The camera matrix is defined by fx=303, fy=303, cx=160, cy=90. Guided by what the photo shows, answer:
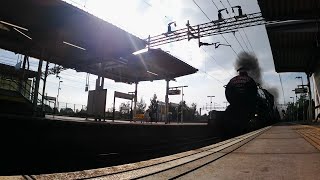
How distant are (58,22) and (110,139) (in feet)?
33.9

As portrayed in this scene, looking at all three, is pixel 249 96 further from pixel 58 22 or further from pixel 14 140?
pixel 14 140

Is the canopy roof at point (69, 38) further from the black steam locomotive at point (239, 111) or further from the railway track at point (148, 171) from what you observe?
the railway track at point (148, 171)

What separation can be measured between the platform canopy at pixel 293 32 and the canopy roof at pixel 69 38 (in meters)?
10.1

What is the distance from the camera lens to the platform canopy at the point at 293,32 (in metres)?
25.6

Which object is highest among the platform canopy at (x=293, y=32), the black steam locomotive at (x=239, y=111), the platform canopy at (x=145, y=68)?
the platform canopy at (x=293, y=32)

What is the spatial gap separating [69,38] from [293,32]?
24014 mm

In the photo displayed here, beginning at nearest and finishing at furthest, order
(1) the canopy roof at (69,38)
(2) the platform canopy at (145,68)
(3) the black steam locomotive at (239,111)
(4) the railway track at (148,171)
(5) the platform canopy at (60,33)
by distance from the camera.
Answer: (4) the railway track at (148,171), (5) the platform canopy at (60,33), (1) the canopy roof at (69,38), (3) the black steam locomotive at (239,111), (2) the platform canopy at (145,68)

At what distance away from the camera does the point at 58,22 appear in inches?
703

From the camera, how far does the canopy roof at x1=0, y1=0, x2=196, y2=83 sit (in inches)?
648

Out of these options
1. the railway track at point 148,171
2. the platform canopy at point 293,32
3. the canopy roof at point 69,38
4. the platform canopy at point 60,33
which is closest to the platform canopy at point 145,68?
the canopy roof at point 69,38

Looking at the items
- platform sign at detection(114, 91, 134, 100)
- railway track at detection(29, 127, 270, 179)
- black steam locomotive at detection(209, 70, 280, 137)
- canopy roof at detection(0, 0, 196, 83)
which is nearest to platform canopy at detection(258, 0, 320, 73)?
black steam locomotive at detection(209, 70, 280, 137)

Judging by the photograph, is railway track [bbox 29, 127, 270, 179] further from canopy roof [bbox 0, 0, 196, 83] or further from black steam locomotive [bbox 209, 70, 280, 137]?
black steam locomotive [bbox 209, 70, 280, 137]

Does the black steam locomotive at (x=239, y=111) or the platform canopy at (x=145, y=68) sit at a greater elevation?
the platform canopy at (x=145, y=68)

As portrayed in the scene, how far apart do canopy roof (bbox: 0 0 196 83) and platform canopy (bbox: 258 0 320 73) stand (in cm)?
1005
